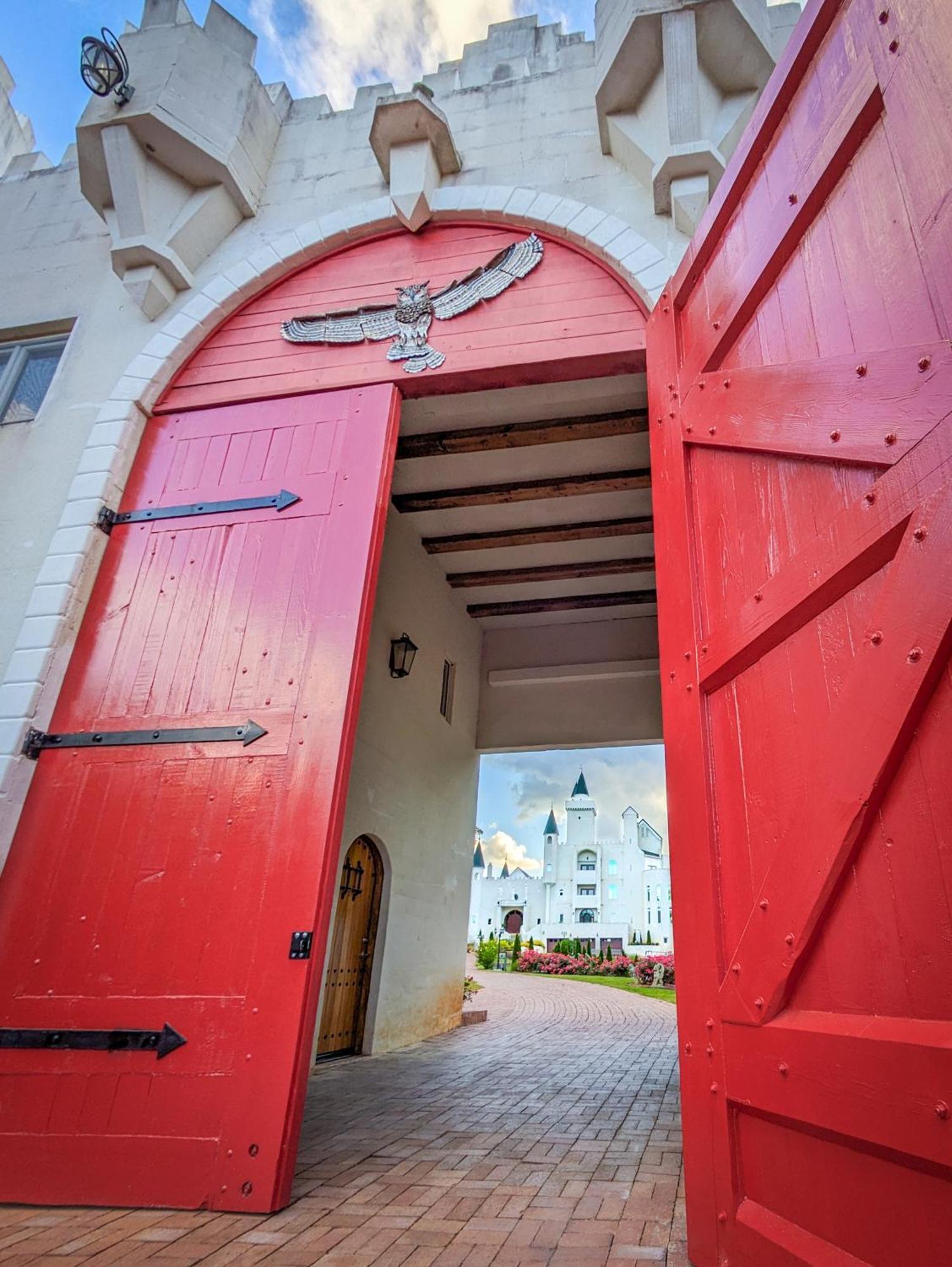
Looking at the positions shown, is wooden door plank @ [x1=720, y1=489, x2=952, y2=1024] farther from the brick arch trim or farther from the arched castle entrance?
the brick arch trim

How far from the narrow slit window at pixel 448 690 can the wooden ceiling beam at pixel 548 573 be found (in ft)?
2.96

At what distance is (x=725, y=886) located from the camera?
1937mm

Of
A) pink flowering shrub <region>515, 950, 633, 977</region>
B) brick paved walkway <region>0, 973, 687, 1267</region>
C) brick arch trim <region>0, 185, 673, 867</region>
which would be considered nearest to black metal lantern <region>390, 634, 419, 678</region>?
brick arch trim <region>0, 185, 673, 867</region>

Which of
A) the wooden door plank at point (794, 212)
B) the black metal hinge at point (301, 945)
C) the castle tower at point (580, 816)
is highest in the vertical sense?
the castle tower at point (580, 816)

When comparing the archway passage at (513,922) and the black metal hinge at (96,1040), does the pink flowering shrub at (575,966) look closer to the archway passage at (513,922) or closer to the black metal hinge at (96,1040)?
the black metal hinge at (96,1040)

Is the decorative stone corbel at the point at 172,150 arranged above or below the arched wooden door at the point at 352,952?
above

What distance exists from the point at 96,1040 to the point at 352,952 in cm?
361

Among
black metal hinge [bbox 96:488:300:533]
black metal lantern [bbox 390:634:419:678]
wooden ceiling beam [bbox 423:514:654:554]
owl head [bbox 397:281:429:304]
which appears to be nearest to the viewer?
black metal hinge [bbox 96:488:300:533]

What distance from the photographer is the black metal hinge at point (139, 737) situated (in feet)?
9.68

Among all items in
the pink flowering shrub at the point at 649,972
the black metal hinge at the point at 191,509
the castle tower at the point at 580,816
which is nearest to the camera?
the black metal hinge at the point at 191,509

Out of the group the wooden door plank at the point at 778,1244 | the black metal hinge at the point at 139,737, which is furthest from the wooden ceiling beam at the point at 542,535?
the wooden door plank at the point at 778,1244

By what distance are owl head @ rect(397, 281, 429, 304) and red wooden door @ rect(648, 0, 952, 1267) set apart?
77.8 inches

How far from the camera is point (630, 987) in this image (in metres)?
15.0

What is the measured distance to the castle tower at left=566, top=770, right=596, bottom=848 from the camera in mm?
52406
